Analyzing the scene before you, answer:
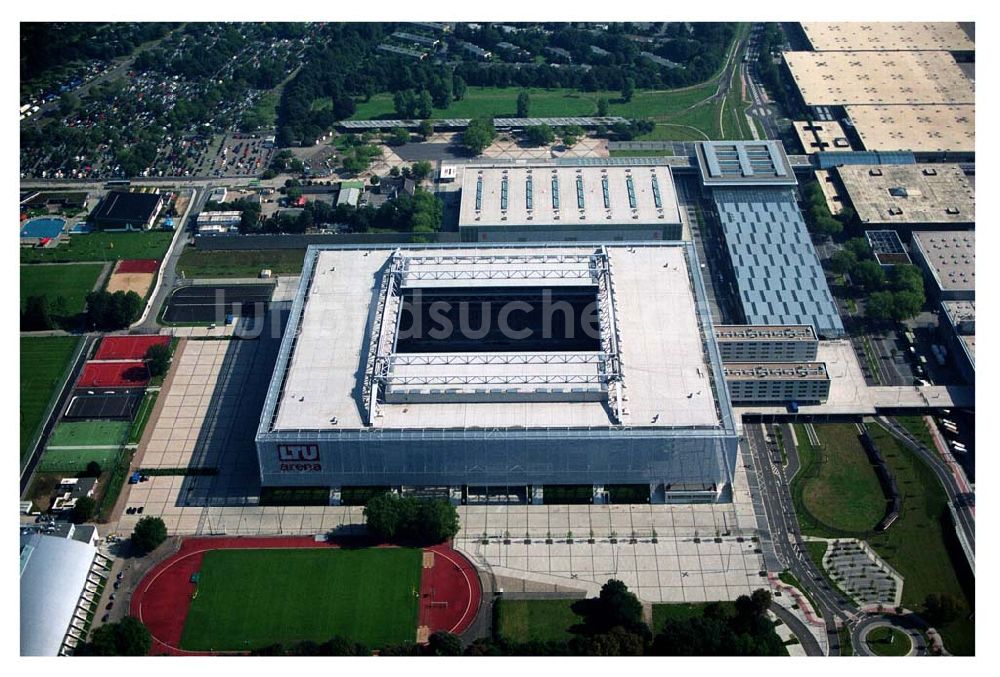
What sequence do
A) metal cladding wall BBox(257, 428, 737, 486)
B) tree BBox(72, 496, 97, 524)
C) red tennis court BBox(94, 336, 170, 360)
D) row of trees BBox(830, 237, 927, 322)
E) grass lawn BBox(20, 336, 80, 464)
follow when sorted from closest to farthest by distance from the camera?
1. metal cladding wall BBox(257, 428, 737, 486)
2. tree BBox(72, 496, 97, 524)
3. grass lawn BBox(20, 336, 80, 464)
4. red tennis court BBox(94, 336, 170, 360)
5. row of trees BBox(830, 237, 927, 322)

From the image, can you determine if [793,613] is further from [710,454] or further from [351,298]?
[351,298]

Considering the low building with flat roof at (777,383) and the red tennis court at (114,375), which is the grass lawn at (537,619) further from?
the red tennis court at (114,375)

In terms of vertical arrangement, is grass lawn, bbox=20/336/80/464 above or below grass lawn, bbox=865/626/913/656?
above

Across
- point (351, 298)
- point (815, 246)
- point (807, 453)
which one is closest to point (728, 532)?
point (807, 453)

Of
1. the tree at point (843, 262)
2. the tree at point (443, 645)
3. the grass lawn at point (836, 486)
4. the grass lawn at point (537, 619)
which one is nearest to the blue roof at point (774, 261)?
the tree at point (843, 262)

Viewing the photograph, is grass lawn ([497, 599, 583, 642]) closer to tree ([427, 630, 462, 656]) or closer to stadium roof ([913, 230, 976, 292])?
tree ([427, 630, 462, 656])

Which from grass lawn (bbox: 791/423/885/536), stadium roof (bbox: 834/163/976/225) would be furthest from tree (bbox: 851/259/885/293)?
grass lawn (bbox: 791/423/885/536)

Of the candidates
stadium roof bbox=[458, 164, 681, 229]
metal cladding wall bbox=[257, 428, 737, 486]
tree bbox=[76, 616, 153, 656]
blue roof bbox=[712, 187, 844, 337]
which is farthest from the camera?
stadium roof bbox=[458, 164, 681, 229]
